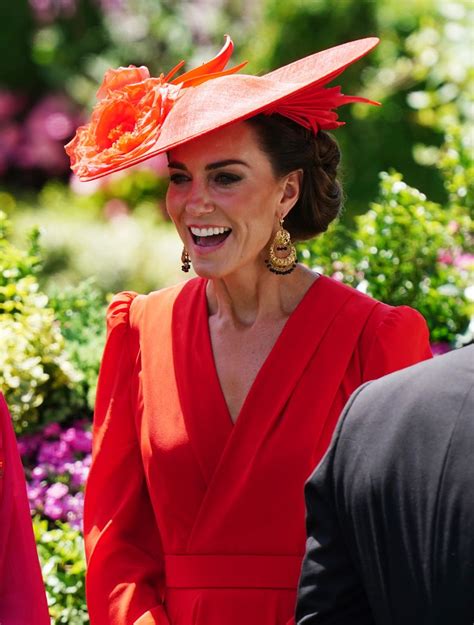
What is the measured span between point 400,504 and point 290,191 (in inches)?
54.5

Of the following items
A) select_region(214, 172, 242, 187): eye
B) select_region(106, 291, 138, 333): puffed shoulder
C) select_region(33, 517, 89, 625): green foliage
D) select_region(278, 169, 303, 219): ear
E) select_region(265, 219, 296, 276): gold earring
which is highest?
select_region(214, 172, 242, 187): eye

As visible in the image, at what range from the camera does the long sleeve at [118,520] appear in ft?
10.0

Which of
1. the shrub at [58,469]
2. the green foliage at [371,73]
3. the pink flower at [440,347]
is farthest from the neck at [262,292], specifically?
the green foliage at [371,73]

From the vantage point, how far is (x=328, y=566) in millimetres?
1978

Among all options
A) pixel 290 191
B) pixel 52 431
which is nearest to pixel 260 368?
pixel 290 191

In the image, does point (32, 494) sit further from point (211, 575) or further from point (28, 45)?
point (28, 45)

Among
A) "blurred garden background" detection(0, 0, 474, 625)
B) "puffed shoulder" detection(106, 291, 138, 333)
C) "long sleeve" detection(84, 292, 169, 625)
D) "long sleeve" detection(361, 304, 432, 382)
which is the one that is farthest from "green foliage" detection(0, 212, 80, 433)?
"long sleeve" detection(361, 304, 432, 382)

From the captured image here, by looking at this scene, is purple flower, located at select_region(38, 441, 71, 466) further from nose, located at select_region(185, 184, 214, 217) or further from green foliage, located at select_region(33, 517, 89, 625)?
nose, located at select_region(185, 184, 214, 217)

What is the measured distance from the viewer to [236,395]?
308 centimetres

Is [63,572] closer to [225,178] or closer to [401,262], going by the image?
[225,178]

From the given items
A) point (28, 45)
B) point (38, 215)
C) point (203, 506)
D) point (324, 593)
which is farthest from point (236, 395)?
point (28, 45)

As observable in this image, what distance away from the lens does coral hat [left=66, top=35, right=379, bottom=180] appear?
294 cm

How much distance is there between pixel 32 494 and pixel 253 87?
1599 mm

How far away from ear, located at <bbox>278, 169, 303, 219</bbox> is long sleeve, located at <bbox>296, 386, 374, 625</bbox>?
1.17 m
